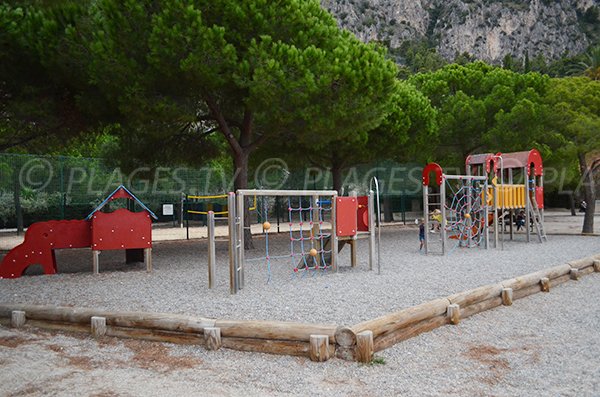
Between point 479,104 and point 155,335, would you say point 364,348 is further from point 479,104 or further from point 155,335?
point 479,104

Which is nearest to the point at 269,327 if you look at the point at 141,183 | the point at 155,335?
the point at 155,335

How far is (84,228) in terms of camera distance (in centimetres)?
1055

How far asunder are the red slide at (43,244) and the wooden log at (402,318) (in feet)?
22.5

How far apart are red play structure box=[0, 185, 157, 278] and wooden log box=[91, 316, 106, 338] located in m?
4.36

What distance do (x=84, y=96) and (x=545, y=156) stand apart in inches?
627

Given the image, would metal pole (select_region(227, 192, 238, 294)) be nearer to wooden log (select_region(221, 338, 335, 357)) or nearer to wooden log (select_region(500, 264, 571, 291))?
wooden log (select_region(221, 338, 335, 357))

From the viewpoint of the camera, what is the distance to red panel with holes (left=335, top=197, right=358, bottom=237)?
33.6 ft

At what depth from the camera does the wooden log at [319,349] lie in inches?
204

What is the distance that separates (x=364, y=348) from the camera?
16.8ft

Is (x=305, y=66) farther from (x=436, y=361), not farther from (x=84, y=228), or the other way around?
(x=436, y=361)

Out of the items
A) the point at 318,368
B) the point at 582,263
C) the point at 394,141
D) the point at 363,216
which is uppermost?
the point at 394,141

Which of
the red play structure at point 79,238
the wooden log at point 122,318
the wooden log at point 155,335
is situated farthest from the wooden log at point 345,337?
the red play structure at point 79,238

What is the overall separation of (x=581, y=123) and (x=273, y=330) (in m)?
15.1

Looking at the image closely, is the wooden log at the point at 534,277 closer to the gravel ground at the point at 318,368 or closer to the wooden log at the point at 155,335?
the gravel ground at the point at 318,368
